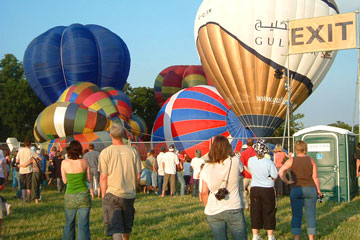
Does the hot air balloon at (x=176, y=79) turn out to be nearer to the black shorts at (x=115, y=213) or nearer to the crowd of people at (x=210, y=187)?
the crowd of people at (x=210, y=187)

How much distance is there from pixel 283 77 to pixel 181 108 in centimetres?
698

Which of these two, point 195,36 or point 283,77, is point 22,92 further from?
point 283,77

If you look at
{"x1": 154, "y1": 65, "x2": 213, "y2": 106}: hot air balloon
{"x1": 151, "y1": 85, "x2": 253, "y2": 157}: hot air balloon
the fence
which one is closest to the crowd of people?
the fence

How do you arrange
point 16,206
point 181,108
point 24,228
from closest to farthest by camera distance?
1. point 24,228
2. point 16,206
3. point 181,108

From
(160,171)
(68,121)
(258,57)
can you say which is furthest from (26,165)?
(258,57)

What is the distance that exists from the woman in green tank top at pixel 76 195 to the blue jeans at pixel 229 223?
1.93 m

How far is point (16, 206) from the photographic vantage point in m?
11.4

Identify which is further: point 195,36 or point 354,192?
point 195,36

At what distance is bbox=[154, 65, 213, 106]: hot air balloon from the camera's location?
1585 inches

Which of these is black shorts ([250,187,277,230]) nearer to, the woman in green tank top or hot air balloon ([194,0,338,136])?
the woman in green tank top

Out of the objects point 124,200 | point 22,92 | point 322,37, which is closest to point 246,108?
point 322,37

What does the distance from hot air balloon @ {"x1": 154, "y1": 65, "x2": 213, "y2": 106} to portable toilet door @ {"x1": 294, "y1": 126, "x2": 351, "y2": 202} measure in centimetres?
2723

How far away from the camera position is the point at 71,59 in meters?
31.2

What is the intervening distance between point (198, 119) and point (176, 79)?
1886 centimetres
